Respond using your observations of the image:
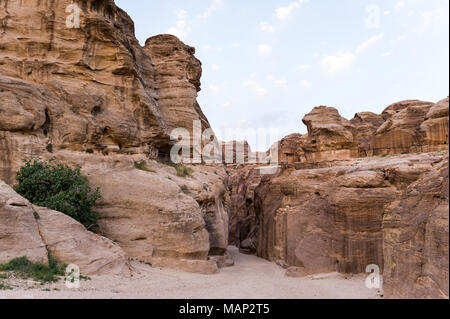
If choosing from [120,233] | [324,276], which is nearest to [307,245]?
[324,276]

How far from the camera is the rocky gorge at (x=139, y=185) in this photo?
1097 cm

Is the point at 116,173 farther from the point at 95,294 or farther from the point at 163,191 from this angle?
the point at 95,294

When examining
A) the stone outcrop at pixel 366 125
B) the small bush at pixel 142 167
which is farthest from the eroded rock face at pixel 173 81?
the stone outcrop at pixel 366 125

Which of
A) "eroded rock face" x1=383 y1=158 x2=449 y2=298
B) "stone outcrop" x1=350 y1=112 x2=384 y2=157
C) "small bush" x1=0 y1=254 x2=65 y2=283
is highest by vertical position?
"stone outcrop" x1=350 y1=112 x2=384 y2=157

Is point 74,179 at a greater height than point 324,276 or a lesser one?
greater

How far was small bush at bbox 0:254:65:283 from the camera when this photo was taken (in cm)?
989

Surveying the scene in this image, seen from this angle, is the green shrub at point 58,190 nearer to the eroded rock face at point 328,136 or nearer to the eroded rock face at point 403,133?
the eroded rock face at point 403,133

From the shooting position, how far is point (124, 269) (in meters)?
12.9

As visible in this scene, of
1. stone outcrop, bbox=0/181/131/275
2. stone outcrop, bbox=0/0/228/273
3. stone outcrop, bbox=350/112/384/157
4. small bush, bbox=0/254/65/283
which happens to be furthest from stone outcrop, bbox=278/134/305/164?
small bush, bbox=0/254/65/283

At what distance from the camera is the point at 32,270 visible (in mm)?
10172

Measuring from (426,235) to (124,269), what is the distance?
10.1m

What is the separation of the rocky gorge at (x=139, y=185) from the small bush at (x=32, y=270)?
386 mm

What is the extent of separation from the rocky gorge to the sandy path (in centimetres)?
89

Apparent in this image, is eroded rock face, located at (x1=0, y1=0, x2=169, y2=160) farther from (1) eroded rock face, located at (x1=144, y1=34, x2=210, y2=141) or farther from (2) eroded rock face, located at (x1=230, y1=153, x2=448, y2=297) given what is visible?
(2) eroded rock face, located at (x1=230, y1=153, x2=448, y2=297)
